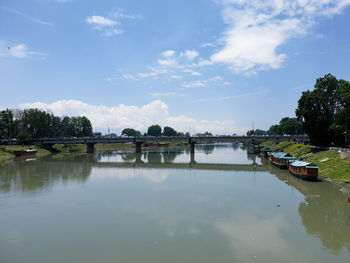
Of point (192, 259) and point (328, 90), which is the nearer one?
point (192, 259)

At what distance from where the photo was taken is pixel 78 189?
4506cm

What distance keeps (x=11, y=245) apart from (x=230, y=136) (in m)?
103

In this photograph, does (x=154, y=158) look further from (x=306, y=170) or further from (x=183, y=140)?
(x=306, y=170)

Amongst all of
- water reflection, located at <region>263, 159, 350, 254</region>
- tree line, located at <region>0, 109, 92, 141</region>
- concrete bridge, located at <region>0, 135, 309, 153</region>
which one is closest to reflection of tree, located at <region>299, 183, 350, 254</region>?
water reflection, located at <region>263, 159, 350, 254</region>

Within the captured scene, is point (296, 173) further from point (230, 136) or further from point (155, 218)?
point (230, 136)

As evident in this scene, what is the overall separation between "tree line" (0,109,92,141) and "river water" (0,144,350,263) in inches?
3892

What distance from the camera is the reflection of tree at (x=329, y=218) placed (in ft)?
74.2

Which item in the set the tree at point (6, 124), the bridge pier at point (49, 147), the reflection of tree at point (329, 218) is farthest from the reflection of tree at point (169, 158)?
the tree at point (6, 124)

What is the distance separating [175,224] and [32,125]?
134m

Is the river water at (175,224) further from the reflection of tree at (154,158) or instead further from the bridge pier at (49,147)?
the bridge pier at (49,147)

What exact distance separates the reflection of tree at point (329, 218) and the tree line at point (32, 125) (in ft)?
423

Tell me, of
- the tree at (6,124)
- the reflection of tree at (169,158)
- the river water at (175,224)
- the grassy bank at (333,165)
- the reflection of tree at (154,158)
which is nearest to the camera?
the river water at (175,224)

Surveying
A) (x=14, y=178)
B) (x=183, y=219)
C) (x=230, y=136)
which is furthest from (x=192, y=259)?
(x=230, y=136)

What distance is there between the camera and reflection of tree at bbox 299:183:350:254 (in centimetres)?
2261
